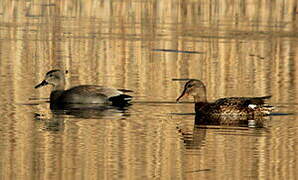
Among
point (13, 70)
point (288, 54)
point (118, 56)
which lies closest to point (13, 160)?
point (13, 70)

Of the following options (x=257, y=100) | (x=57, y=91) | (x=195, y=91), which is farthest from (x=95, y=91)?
(x=257, y=100)

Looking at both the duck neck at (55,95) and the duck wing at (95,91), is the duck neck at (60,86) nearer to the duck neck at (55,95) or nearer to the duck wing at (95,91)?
the duck neck at (55,95)

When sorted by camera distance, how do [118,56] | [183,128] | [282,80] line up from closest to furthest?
[183,128] → [282,80] → [118,56]

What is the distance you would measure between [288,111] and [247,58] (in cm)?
537

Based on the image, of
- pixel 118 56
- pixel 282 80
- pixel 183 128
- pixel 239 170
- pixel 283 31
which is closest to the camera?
pixel 239 170

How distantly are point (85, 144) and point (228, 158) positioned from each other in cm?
144

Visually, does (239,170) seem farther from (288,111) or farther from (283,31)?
(283,31)

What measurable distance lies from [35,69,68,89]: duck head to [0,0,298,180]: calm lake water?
0.24 meters

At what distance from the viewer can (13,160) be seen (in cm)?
930

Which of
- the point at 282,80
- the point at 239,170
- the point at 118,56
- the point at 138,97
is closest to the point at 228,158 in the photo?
the point at 239,170

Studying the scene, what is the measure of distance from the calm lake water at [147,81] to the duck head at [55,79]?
24cm

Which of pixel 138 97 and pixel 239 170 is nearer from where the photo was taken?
pixel 239 170

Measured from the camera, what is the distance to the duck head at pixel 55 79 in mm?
14352

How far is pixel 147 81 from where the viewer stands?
14773mm
